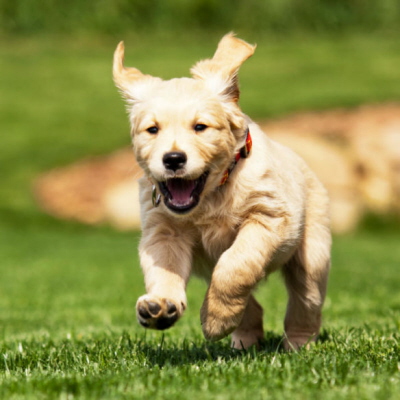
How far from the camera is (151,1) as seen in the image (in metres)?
28.4

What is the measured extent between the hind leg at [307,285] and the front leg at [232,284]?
2.84 ft

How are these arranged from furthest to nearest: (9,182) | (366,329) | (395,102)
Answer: (395,102), (9,182), (366,329)

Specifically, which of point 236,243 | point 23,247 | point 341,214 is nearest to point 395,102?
point 341,214

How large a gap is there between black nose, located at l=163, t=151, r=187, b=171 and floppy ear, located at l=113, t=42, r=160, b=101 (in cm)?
66

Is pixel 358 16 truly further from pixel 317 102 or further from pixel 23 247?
pixel 23 247

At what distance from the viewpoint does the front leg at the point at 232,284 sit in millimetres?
3920

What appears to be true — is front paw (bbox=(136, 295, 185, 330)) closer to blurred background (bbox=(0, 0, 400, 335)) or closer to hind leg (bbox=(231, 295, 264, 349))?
hind leg (bbox=(231, 295, 264, 349))

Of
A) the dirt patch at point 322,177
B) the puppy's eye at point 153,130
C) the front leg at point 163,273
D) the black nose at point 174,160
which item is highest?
the dirt patch at point 322,177

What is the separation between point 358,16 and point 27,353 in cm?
2678

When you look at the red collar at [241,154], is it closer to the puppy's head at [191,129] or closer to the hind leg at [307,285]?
the puppy's head at [191,129]

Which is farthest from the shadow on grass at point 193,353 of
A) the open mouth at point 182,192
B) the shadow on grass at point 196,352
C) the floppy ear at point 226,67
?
the floppy ear at point 226,67

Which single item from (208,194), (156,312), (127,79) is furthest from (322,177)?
(156,312)

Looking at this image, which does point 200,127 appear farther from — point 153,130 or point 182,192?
point 182,192

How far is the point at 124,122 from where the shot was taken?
21.3 meters
